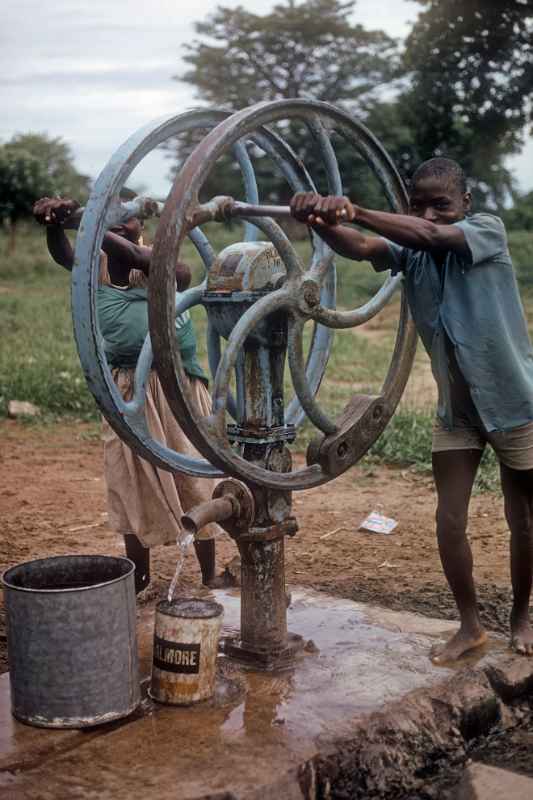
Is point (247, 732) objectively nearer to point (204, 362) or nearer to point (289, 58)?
point (204, 362)

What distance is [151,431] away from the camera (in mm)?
3756

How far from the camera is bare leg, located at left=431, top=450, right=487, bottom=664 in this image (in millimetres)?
3137

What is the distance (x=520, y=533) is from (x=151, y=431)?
136 centimetres

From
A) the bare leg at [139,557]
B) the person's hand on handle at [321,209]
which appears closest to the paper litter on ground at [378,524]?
the bare leg at [139,557]

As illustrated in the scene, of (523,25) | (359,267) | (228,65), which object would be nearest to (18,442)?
(359,267)

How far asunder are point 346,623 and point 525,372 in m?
1.05

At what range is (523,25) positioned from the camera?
19547 millimetres

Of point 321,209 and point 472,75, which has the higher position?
point 472,75

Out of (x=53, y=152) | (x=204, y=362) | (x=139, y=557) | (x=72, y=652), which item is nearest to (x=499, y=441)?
(x=72, y=652)

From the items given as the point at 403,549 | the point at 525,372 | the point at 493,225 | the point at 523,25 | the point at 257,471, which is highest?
the point at 523,25

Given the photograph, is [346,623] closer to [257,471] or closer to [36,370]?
[257,471]

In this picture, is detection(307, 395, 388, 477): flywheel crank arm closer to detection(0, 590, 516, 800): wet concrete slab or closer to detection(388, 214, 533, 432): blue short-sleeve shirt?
detection(388, 214, 533, 432): blue short-sleeve shirt

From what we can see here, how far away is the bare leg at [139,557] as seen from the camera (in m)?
3.86

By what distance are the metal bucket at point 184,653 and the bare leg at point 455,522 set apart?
73 centimetres
